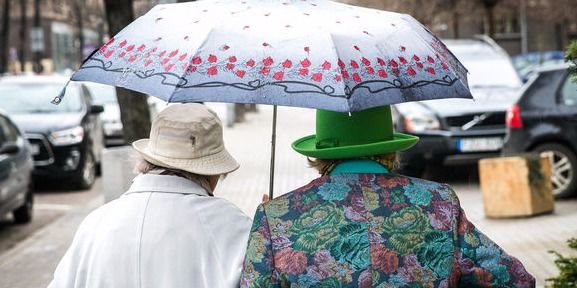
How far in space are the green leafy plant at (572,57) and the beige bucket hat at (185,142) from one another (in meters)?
1.60

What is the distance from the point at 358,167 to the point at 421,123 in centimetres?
1052

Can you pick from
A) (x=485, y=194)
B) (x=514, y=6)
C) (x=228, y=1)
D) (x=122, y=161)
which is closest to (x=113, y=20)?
(x=122, y=161)

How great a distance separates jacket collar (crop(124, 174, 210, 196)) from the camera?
3105mm

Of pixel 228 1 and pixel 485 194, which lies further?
pixel 485 194

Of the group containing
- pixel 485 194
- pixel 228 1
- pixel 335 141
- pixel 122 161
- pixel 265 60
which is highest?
pixel 228 1

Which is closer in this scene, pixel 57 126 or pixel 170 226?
pixel 170 226

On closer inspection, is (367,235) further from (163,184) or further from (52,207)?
(52,207)

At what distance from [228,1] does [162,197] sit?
74cm

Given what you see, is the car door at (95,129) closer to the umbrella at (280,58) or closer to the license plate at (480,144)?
the license plate at (480,144)

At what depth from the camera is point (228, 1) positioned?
11.1ft

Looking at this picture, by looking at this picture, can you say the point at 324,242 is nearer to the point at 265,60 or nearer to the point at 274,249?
the point at 274,249

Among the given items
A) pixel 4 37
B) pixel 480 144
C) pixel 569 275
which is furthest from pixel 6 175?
pixel 4 37

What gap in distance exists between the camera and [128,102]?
30.9ft

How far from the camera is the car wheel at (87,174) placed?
15.1m
